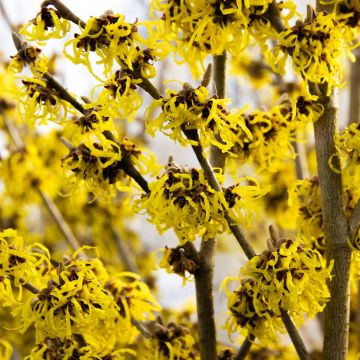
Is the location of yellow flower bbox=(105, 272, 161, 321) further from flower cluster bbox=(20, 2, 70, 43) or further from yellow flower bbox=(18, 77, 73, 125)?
flower cluster bbox=(20, 2, 70, 43)

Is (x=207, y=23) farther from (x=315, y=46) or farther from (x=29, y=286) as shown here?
(x=29, y=286)

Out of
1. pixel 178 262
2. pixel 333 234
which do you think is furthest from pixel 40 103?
pixel 333 234

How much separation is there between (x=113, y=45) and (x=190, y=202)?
12.6 inches

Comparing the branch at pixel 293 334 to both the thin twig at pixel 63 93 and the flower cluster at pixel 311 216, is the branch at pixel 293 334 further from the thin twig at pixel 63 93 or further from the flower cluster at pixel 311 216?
the thin twig at pixel 63 93

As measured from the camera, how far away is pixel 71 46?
1.25 metres

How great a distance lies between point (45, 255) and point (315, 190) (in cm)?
63

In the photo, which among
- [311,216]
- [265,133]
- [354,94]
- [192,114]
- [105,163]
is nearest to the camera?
[192,114]

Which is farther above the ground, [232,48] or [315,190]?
[232,48]

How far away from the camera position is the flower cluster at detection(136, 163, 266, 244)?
1.20 m

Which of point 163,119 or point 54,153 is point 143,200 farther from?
point 54,153

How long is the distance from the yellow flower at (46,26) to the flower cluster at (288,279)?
59cm

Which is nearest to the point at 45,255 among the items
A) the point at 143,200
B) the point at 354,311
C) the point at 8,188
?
the point at 143,200

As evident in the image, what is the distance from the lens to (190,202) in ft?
3.86

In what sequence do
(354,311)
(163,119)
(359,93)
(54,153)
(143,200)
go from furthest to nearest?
(54,153)
(354,311)
(359,93)
(143,200)
(163,119)
